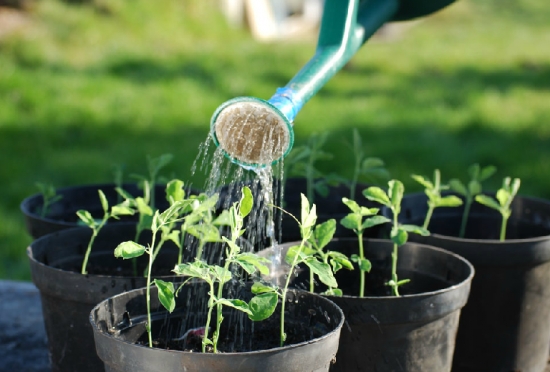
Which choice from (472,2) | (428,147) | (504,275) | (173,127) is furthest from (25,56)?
(472,2)

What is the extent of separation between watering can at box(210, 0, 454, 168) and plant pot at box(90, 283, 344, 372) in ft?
1.16

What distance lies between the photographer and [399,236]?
1867mm

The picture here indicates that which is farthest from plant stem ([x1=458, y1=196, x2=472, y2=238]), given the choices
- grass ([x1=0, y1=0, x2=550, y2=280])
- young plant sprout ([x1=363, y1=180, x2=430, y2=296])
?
grass ([x1=0, y1=0, x2=550, y2=280])

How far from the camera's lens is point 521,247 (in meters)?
2.04

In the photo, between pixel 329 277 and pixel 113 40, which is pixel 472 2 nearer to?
pixel 113 40

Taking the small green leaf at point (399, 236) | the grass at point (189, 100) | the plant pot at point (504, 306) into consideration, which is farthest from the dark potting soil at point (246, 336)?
the grass at point (189, 100)

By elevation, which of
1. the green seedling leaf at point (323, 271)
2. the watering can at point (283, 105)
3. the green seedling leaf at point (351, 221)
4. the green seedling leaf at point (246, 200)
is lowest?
the green seedling leaf at point (351, 221)

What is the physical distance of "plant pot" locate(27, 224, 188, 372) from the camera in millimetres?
1821

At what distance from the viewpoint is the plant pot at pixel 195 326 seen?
4.47 ft

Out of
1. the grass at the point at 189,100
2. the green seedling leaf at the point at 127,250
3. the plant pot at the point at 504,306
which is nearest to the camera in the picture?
the green seedling leaf at the point at 127,250

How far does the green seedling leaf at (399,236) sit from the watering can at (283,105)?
337mm

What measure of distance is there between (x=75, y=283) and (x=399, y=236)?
789 mm

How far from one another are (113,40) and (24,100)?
1.30 m

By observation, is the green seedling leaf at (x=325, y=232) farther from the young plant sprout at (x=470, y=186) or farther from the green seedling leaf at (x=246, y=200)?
the young plant sprout at (x=470, y=186)
